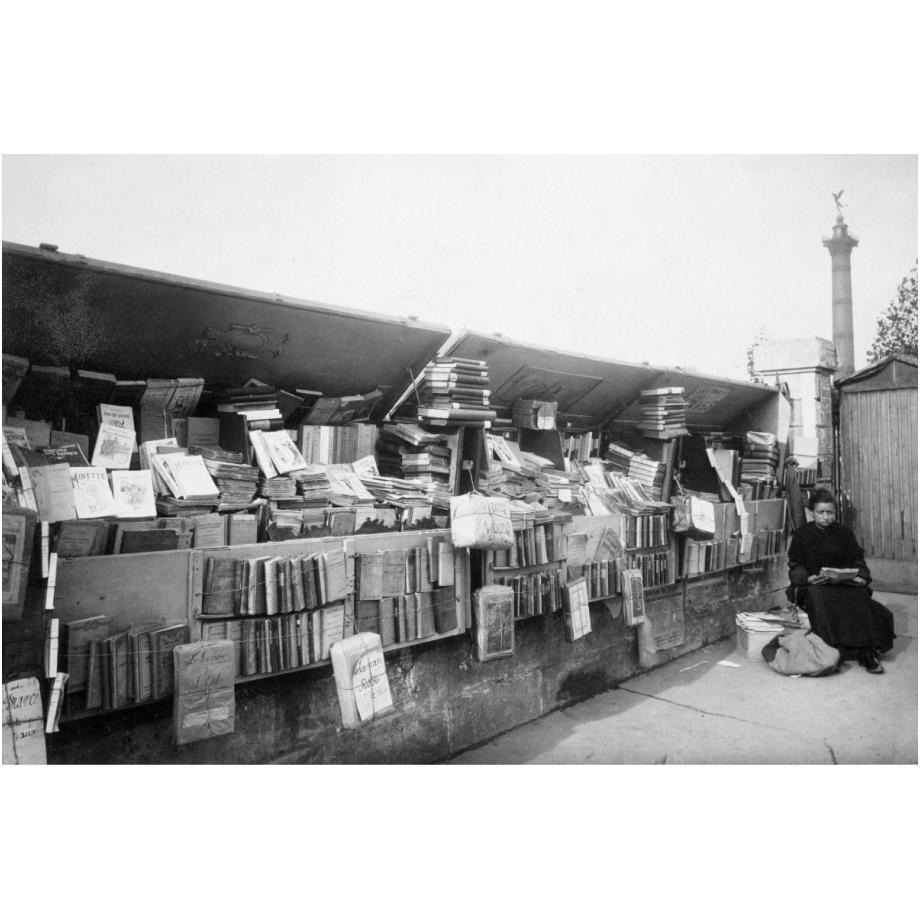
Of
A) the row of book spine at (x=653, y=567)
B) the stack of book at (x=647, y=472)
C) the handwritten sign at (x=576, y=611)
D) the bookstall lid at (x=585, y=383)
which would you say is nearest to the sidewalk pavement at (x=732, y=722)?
the handwritten sign at (x=576, y=611)

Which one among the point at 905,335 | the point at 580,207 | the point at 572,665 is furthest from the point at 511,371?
the point at 905,335

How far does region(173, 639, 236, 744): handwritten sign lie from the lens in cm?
308

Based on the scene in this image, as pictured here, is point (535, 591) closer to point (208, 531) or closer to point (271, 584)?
point (271, 584)

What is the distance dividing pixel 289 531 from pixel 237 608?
573mm

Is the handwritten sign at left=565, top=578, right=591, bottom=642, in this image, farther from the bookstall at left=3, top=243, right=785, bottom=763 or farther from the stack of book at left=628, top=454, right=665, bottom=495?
the stack of book at left=628, top=454, right=665, bottom=495

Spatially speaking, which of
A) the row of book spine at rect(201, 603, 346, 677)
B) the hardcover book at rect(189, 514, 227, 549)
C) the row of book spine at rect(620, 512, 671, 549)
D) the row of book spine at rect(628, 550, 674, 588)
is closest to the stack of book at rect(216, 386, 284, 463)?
the hardcover book at rect(189, 514, 227, 549)

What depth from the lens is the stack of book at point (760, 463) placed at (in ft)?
25.4

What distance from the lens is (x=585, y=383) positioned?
6.11 meters

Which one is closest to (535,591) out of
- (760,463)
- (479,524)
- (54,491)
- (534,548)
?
(534,548)

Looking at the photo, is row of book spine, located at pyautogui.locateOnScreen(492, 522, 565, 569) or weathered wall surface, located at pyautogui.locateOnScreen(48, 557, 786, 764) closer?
weathered wall surface, located at pyautogui.locateOnScreen(48, 557, 786, 764)

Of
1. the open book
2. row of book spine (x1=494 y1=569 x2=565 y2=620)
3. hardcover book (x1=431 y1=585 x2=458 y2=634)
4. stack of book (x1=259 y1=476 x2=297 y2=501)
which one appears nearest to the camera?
stack of book (x1=259 y1=476 x2=297 y2=501)

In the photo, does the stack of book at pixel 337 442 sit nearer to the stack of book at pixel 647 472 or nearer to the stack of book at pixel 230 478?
the stack of book at pixel 230 478

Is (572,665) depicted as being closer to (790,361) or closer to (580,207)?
(580,207)

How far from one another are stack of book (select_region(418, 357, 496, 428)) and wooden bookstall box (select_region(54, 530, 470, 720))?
2.98 feet
